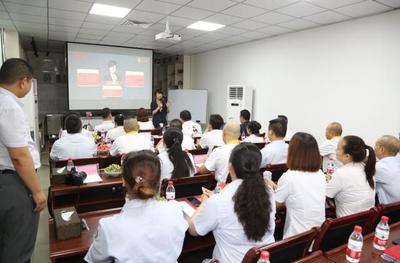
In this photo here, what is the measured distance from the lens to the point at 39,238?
308 centimetres

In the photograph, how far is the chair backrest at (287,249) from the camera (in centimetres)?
125

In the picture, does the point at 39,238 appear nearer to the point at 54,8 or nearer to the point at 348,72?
the point at 54,8

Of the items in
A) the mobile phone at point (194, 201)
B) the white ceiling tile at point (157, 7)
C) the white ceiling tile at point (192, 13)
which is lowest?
the mobile phone at point (194, 201)

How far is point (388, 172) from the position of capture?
7.59ft

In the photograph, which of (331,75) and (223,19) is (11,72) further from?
(331,75)

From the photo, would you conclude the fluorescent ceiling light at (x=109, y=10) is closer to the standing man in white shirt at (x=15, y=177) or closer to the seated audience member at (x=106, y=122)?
the seated audience member at (x=106, y=122)

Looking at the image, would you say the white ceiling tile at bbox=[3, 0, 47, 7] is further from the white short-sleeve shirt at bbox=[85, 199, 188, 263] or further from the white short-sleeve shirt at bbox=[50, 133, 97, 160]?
the white short-sleeve shirt at bbox=[85, 199, 188, 263]

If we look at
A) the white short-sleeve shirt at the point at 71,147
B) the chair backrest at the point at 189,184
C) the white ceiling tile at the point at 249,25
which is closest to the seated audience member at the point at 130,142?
the white short-sleeve shirt at the point at 71,147

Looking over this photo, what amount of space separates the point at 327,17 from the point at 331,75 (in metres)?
1.05

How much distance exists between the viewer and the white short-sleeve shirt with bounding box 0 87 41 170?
1.70 meters

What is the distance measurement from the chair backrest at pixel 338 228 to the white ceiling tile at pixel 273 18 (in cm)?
373

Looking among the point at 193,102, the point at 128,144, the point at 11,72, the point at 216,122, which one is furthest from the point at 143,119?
the point at 11,72

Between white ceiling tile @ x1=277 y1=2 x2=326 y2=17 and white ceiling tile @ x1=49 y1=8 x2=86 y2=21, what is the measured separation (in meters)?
3.46

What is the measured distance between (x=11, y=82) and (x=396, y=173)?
299 centimetres
